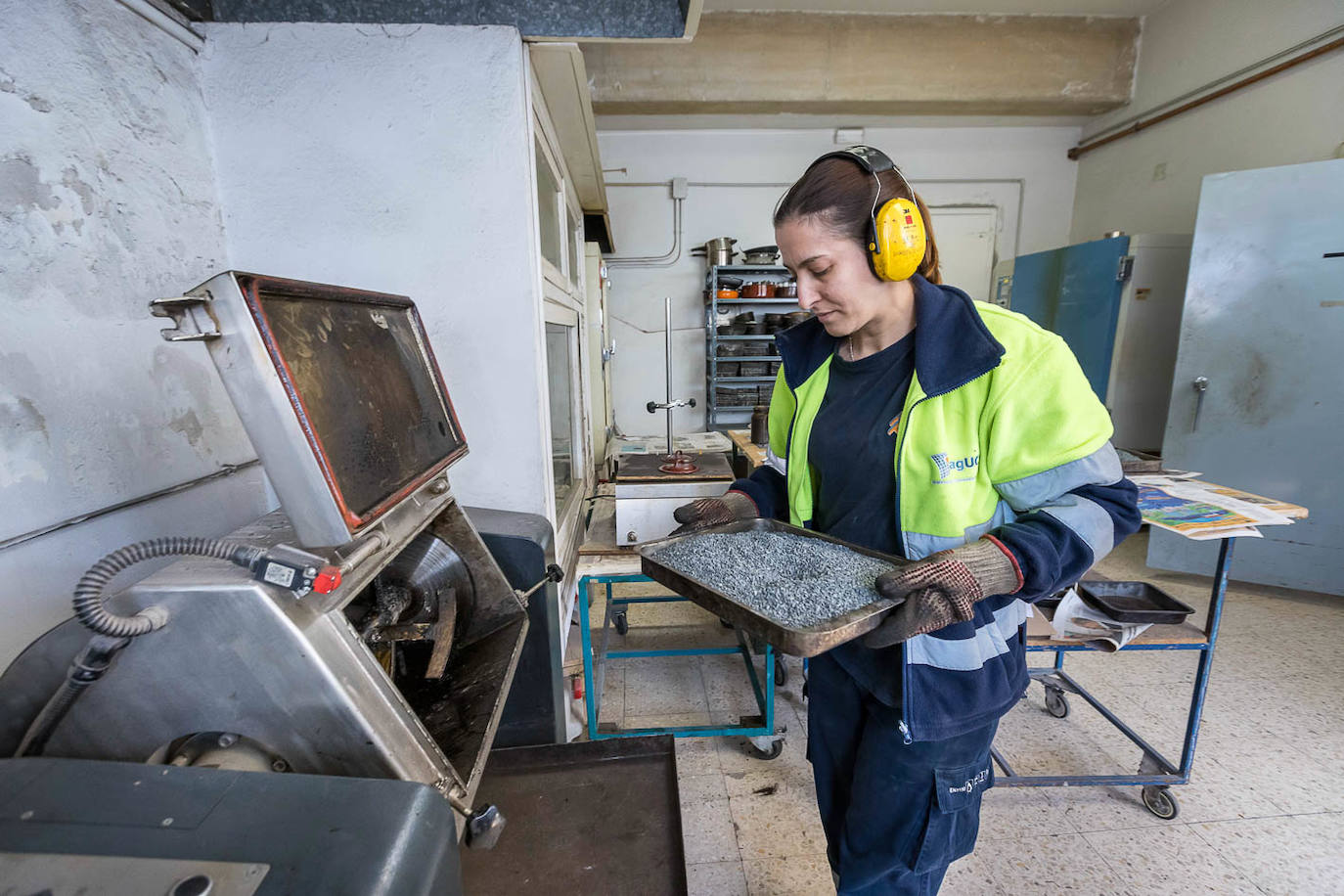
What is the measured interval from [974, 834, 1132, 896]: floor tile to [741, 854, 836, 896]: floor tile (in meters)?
0.47

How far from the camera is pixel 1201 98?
149 inches

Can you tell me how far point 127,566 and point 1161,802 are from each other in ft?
8.34

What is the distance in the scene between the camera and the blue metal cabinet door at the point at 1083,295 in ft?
12.0

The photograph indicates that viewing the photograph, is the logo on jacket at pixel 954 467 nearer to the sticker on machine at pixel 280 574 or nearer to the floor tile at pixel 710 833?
the sticker on machine at pixel 280 574

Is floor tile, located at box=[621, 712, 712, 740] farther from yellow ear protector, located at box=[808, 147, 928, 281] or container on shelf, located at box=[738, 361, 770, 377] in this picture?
container on shelf, located at box=[738, 361, 770, 377]

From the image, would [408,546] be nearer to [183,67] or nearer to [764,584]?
[764,584]

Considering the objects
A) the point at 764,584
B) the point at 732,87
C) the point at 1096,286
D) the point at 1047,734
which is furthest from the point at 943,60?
the point at 764,584

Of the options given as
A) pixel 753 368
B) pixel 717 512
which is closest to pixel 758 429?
pixel 717 512

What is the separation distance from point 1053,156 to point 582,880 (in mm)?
6287

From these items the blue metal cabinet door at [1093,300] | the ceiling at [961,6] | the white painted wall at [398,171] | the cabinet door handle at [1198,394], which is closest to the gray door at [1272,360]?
the cabinet door handle at [1198,394]

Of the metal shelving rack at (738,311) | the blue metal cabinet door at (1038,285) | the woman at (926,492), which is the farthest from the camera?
the metal shelving rack at (738,311)

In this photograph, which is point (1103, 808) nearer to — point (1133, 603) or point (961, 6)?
point (1133, 603)

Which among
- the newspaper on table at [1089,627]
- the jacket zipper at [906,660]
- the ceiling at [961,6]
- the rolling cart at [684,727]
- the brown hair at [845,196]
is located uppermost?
the ceiling at [961,6]

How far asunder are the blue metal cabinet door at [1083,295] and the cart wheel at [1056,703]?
2.48m
